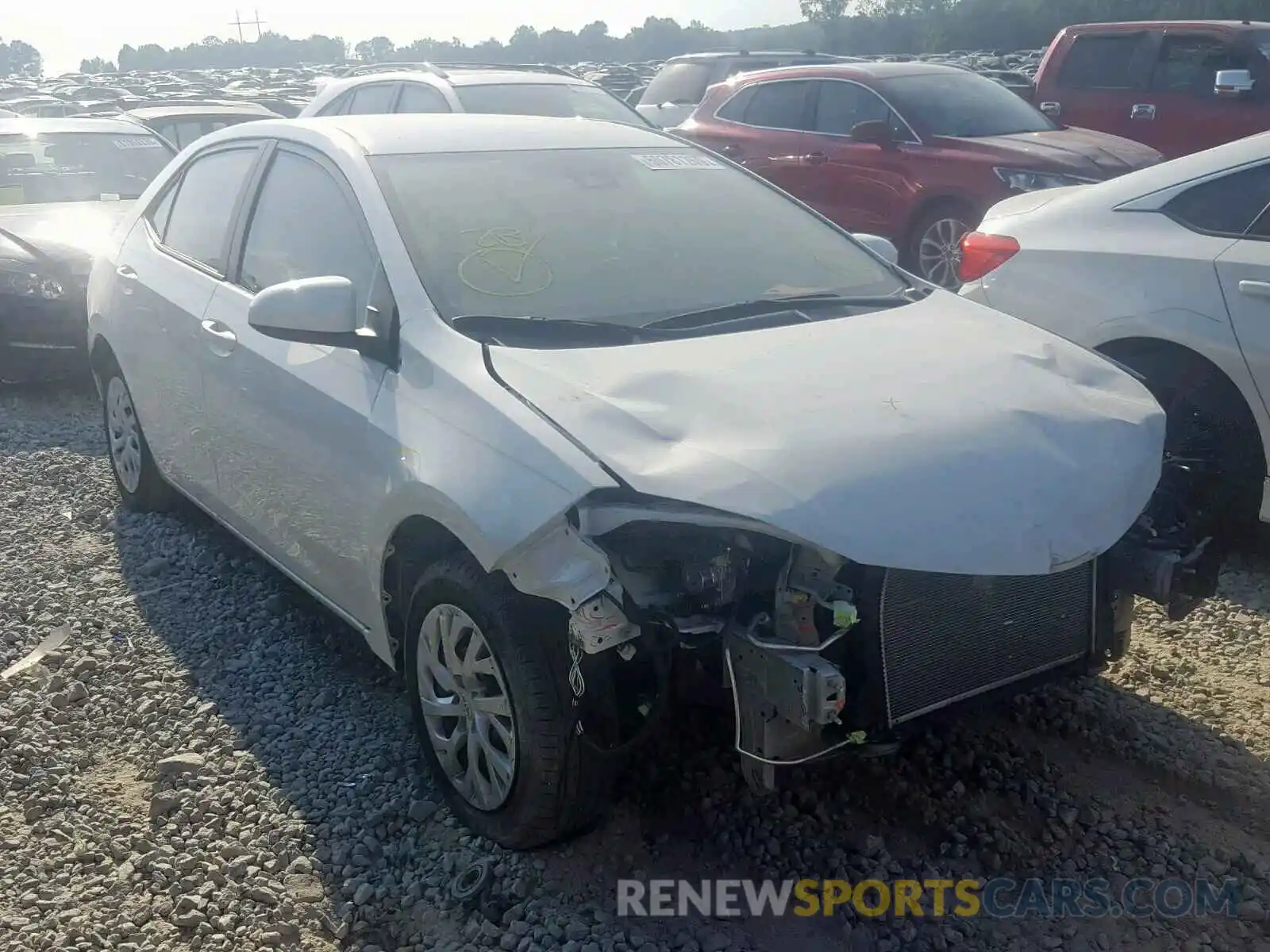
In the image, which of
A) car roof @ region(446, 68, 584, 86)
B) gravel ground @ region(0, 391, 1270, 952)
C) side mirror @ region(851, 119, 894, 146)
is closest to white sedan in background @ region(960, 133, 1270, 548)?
gravel ground @ region(0, 391, 1270, 952)

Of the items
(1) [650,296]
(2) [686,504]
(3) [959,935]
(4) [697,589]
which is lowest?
(3) [959,935]

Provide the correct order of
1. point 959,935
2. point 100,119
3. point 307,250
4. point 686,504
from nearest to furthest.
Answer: point 686,504
point 959,935
point 307,250
point 100,119

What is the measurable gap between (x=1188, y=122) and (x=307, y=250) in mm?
8749

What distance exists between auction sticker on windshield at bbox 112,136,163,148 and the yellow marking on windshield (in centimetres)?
686

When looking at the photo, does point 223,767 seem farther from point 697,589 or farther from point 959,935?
point 959,935

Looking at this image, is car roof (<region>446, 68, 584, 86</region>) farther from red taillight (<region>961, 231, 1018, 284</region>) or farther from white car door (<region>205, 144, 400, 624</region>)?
white car door (<region>205, 144, 400, 624</region>)

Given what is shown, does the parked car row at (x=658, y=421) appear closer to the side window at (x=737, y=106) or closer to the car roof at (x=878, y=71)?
the car roof at (x=878, y=71)

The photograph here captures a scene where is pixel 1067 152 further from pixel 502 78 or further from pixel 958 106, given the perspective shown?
pixel 502 78

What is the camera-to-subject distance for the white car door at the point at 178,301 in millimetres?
4508

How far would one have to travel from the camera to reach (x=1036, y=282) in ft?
16.8

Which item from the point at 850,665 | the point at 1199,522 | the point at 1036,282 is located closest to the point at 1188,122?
the point at 1036,282

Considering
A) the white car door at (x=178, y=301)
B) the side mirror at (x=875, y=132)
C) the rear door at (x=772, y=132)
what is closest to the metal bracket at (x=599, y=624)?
the white car door at (x=178, y=301)

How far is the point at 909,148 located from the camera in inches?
352

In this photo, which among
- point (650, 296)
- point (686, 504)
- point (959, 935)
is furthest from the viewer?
point (650, 296)
